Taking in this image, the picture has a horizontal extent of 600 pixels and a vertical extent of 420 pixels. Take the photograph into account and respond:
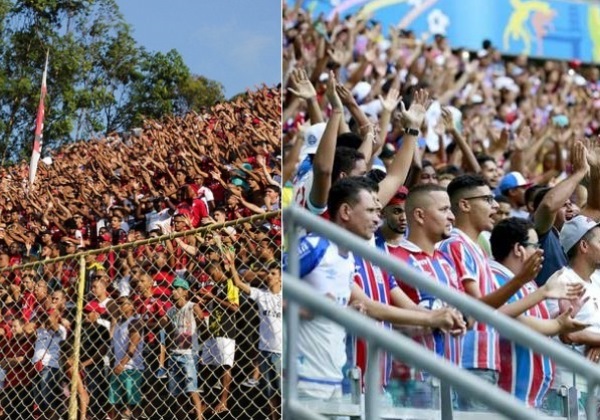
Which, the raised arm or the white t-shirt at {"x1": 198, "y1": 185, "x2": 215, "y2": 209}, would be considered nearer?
the white t-shirt at {"x1": 198, "y1": 185, "x2": 215, "y2": 209}

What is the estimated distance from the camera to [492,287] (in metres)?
3.97

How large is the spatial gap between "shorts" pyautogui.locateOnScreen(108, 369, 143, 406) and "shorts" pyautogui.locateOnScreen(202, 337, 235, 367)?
28 centimetres

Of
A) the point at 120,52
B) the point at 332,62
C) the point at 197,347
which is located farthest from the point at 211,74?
the point at 332,62

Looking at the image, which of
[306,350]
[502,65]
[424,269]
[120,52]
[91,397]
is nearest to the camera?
[306,350]

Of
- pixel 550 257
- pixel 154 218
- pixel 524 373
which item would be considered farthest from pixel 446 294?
pixel 550 257

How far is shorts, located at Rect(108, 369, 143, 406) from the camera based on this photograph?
156 inches

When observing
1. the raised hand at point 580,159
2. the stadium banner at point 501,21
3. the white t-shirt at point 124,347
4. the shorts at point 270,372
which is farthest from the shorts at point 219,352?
the stadium banner at point 501,21

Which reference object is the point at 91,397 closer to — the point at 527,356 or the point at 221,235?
the point at 221,235

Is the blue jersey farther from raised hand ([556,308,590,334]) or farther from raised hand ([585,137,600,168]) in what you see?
raised hand ([585,137,600,168])

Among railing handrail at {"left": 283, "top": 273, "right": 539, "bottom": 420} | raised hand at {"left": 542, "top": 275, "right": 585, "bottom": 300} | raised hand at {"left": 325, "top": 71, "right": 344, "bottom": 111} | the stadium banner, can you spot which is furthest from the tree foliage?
the stadium banner

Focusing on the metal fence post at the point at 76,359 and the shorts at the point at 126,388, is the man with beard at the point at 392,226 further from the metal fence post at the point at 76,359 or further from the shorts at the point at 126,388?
the metal fence post at the point at 76,359

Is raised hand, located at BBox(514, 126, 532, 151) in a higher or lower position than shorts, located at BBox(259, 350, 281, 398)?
higher

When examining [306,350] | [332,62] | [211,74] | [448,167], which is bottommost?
[306,350]

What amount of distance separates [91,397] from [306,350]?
65.9 inches
